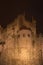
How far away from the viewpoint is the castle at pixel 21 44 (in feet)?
53.4

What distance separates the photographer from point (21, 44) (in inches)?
643

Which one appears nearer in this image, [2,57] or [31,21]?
[2,57]

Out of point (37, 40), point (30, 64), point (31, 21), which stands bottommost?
point (30, 64)

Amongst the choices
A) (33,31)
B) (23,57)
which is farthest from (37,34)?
(23,57)

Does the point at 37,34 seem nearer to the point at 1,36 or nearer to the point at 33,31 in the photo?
the point at 33,31

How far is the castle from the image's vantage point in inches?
641

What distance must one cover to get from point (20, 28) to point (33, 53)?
62.7 inches

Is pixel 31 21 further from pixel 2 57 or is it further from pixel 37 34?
pixel 2 57

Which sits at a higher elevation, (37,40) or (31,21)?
(31,21)

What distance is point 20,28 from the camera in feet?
55.1

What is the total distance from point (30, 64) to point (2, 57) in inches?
61.9

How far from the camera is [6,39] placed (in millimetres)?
16609

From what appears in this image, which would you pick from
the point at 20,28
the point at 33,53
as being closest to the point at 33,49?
the point at 33,53

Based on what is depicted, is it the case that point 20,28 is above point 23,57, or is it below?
above
